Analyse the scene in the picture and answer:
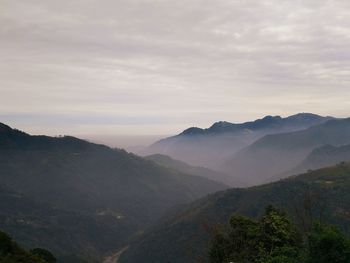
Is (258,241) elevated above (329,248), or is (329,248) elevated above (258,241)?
(329,248)

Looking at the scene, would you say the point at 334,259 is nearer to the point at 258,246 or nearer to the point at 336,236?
the point at 336,236

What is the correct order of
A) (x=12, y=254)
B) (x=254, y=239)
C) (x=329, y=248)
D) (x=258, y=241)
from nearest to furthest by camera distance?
(x=329, y=248), (x=258, y=241), (x=254, y=239), (x=12, y=254)

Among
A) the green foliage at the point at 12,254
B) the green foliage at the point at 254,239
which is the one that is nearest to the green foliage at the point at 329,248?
the green foliage at the point at 254,239

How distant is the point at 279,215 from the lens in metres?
79.6

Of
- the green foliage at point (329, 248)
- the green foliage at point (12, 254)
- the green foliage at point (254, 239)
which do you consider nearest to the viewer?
the green foliage at point (329, 248)

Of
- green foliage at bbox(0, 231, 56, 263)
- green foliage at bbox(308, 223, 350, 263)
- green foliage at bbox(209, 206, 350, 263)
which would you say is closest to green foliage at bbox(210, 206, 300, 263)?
green foliage at bbox(209, 206, 350, 263)

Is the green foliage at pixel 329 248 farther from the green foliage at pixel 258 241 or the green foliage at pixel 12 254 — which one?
the green foliage at pixel 12 254

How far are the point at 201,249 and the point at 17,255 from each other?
11664cm

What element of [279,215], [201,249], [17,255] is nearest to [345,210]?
[201,249]

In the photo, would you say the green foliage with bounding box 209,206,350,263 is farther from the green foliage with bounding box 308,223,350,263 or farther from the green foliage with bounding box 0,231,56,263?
the green foliage with bounding box 0,231,56,263

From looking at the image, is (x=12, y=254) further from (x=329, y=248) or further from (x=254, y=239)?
(x=329, y=248)

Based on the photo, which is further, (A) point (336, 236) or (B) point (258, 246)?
(B) point (258, 246)

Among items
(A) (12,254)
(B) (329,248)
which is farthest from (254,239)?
(A) (12,254)

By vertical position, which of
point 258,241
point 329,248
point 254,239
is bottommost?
point 258,241
